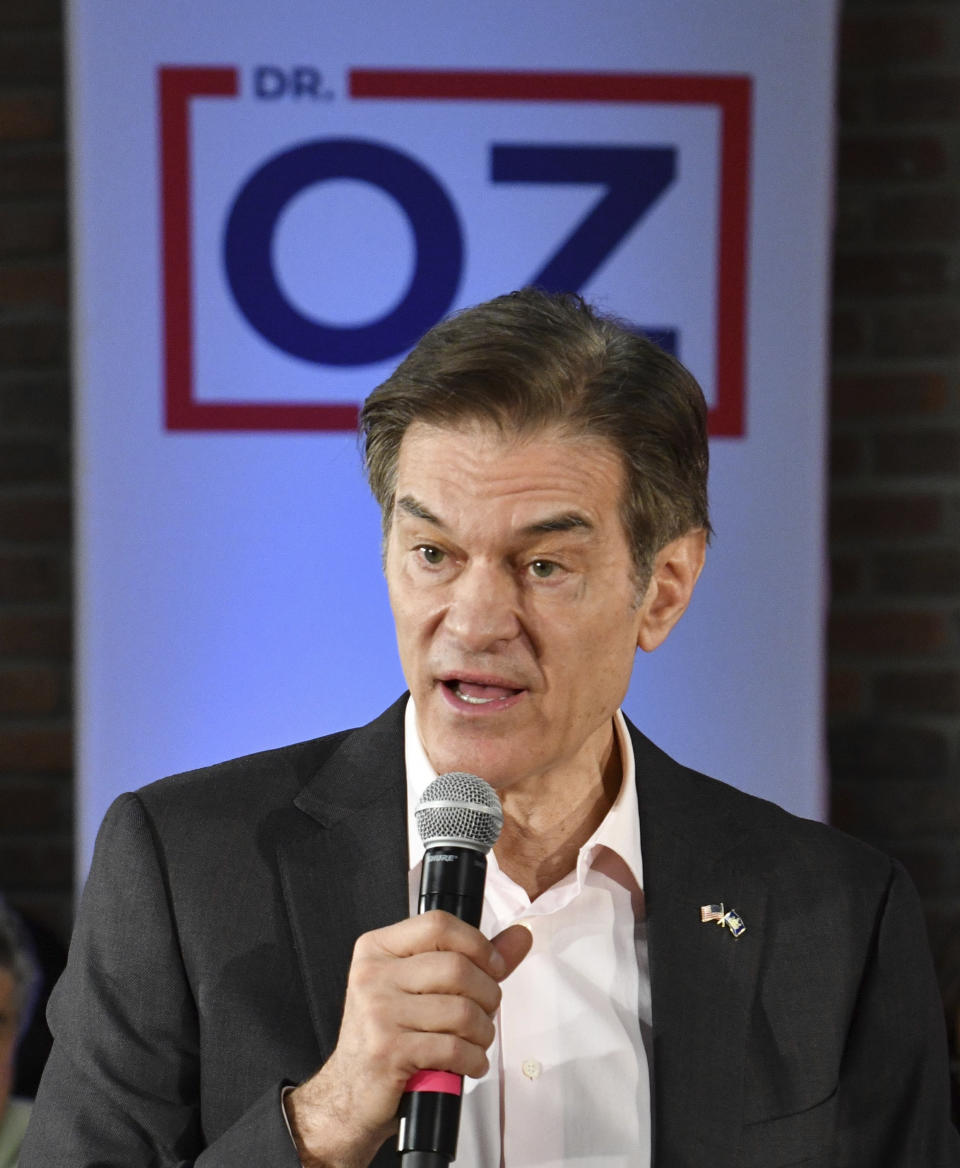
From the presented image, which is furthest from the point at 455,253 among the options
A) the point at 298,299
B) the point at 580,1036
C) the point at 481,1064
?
the point at 481,1064

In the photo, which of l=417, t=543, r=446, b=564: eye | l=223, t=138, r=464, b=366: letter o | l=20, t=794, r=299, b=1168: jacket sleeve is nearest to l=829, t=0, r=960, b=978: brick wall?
l=223, t=138, r=464, b=366: letter o

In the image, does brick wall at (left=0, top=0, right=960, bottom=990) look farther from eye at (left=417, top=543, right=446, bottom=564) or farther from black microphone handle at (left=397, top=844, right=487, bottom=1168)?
black microphone handle at (left=397, top=844, right=487, bottom=1168)

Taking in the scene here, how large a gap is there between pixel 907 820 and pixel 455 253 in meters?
1.49

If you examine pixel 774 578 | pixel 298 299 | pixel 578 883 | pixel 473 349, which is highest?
pixel 298 299

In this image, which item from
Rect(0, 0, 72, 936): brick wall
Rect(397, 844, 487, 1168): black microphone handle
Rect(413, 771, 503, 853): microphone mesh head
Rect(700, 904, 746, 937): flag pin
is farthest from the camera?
Rect(0, 0, 72, 936): brick wall

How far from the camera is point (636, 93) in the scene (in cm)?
239

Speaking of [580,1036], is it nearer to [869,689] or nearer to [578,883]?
[578,883]

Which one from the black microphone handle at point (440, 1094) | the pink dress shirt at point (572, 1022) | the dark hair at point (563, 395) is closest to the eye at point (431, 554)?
the dark hair at point (563, 395)

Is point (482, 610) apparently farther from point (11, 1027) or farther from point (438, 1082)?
point (11, 1027)

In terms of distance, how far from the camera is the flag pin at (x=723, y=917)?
1526 millimetres

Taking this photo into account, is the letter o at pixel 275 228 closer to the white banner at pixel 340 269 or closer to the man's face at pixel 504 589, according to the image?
the white banner at pixel 340 269

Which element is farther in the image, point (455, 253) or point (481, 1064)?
point (455, 253)

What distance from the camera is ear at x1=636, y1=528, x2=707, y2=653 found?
1.57 meters

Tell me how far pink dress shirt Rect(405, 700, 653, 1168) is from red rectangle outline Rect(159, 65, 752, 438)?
3.25 feet
